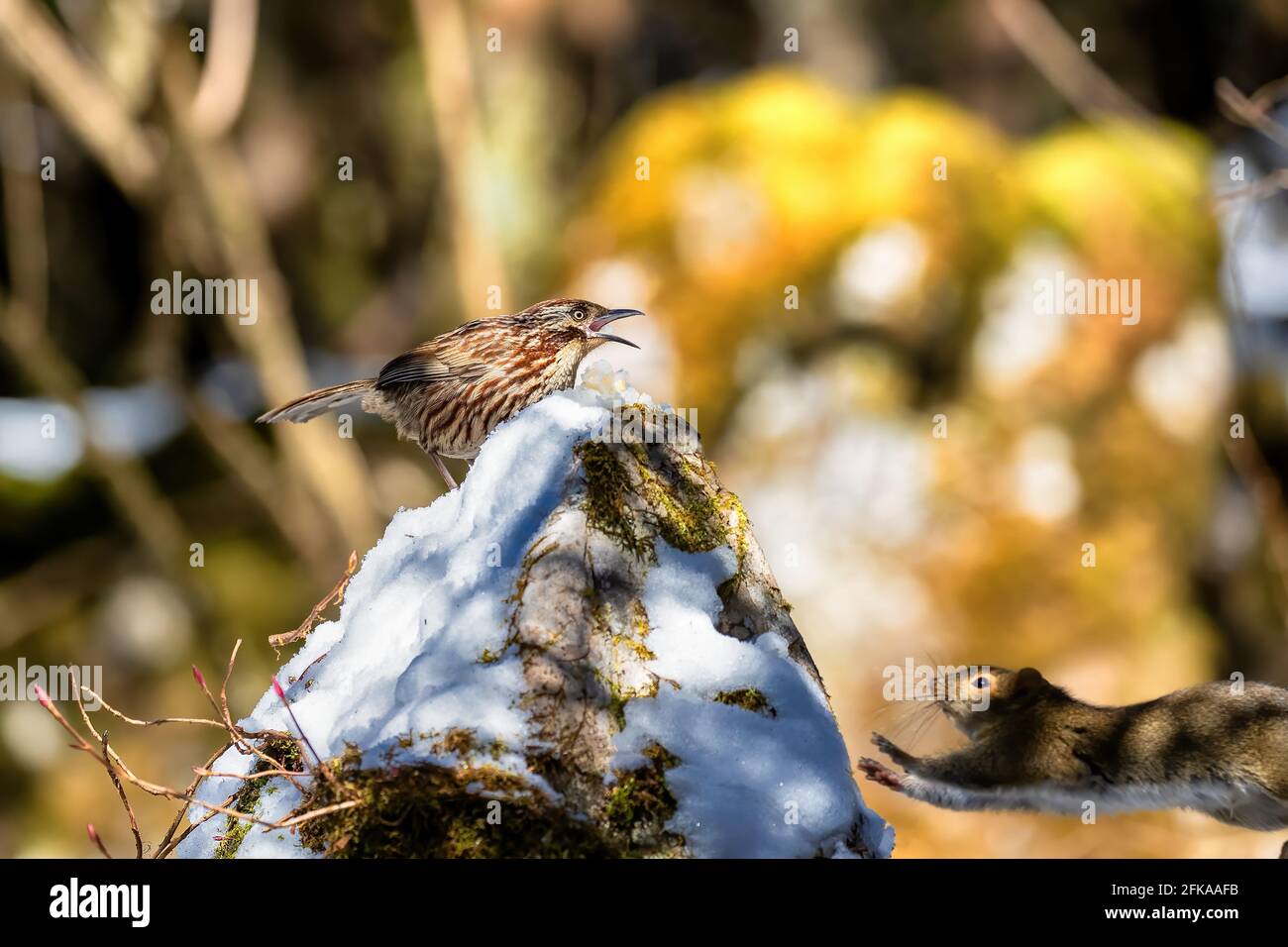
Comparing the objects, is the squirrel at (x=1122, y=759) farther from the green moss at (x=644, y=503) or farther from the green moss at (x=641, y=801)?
the green moss at (x=641, y=801)

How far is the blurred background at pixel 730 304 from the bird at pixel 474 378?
1.78m

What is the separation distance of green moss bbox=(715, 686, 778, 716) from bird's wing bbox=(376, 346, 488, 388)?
1.86 meters

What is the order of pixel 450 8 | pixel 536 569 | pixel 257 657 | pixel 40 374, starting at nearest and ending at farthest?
1. pixel 536 569
2. pixel 40 374
3. pixel 257 657
4. pixel 450 8

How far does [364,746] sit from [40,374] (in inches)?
353

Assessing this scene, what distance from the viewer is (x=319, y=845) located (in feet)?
9.52

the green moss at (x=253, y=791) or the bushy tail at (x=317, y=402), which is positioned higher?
the bushy tail at (x=317, y=402)

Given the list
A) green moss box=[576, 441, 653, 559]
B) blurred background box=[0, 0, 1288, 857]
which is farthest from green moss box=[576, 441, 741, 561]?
blurred background box=[0, 0, 1288, 857]

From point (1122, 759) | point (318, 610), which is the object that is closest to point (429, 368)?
point (318, 610)

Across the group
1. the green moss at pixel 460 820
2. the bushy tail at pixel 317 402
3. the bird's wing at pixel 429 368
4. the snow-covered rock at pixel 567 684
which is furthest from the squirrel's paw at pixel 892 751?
A: the bushy tail at pixel 317 402

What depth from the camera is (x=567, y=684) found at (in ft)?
9.75

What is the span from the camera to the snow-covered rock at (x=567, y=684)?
285 cm

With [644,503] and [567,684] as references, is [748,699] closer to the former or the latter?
[567,684]
